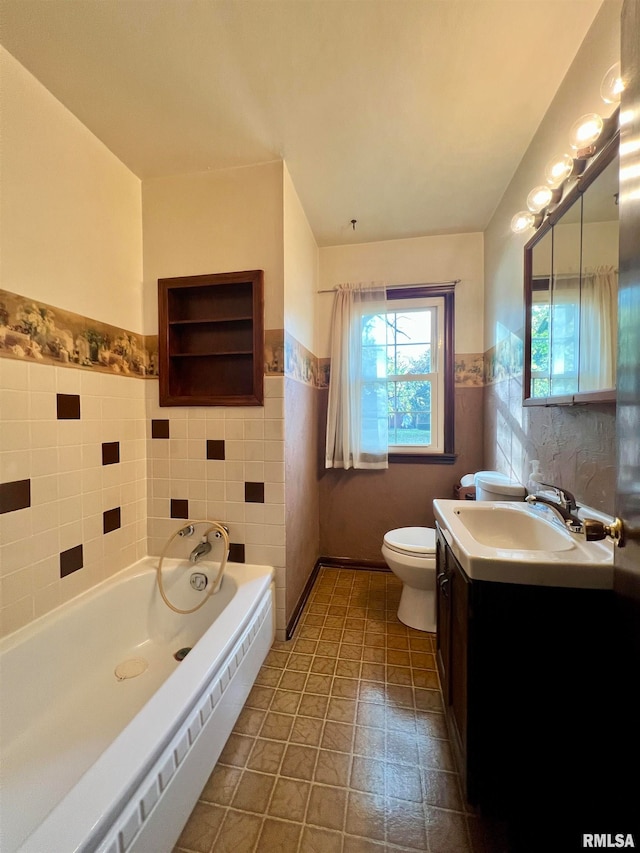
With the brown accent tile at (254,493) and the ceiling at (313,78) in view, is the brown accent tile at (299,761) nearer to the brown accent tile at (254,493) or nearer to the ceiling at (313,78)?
the brown accent tile at (254,493)

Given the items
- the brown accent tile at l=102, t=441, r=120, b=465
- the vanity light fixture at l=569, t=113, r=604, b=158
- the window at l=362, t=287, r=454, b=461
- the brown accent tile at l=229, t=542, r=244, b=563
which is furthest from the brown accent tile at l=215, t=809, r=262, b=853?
the vanity light fixture at l=569, t=113, r=604, b=158

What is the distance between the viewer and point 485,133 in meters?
1.52

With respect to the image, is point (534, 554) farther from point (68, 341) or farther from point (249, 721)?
point (68, 341)

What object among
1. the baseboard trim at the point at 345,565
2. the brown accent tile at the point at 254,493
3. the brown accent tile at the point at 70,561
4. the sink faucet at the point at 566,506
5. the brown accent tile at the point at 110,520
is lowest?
the baseboard trim at the point at 345,565

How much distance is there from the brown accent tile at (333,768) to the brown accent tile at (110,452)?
4.91 feet

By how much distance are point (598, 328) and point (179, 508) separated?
6.49ft

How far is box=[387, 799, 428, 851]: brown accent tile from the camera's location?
3.03 feet

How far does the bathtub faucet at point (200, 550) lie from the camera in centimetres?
171

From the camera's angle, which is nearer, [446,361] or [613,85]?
[613,85]

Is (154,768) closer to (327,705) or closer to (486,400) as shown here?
(327,705)

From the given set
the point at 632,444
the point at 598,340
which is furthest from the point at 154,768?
the point at 598,340

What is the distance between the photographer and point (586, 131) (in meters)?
1.02

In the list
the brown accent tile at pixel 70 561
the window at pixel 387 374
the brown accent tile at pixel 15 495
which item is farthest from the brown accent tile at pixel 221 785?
the window at pixel 387 374

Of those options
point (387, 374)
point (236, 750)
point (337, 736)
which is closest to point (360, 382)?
point (387, 374)
